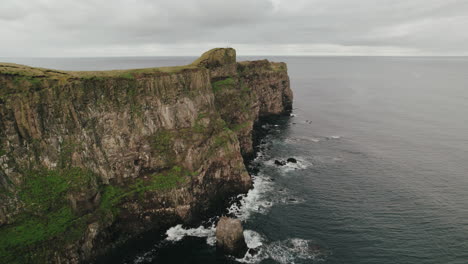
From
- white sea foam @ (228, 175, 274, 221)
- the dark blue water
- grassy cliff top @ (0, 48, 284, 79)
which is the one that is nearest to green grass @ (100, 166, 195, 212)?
the dark blue water

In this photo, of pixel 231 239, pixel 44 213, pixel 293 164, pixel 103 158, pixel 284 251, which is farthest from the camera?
pixel 293 164

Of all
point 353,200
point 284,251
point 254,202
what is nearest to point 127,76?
point 254,202

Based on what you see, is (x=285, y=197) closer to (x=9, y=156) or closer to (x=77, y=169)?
(x=77, y=169)

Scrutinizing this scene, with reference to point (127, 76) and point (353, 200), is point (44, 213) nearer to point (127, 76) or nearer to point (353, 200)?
point (127, 76)

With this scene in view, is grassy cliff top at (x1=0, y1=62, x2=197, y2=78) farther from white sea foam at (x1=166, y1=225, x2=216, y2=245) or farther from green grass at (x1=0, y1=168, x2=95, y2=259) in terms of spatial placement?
white sea foam at (x1=166, y1=225, x2=216, y2=245)

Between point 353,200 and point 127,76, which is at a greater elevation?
point 127,76

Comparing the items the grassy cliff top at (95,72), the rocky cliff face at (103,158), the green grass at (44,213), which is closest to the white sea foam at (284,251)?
the rocky cliff face at (103,158)

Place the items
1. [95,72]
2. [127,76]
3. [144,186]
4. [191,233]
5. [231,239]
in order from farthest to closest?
[127,76], [95,72], [144,186], [191,233], [231,239]
